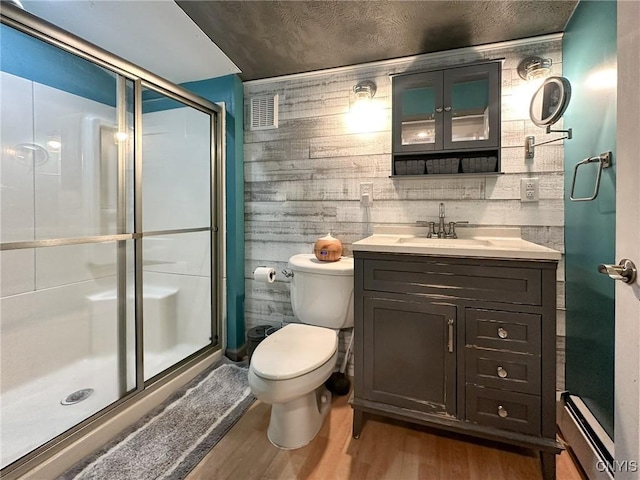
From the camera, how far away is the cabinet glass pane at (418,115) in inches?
67.6

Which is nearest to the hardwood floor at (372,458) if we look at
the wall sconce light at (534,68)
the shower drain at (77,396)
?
the shower drain at (77,396)

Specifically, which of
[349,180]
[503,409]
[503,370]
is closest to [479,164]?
[349,180]

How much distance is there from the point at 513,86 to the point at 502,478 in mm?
1876

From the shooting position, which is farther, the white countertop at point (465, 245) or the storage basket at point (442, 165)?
the storage basket at point (442, 165)

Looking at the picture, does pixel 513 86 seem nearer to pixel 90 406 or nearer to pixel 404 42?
pixel 404 42

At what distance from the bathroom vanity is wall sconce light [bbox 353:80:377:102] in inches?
39.8

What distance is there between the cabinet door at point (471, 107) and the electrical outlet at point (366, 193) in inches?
19.2

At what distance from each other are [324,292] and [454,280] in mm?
701

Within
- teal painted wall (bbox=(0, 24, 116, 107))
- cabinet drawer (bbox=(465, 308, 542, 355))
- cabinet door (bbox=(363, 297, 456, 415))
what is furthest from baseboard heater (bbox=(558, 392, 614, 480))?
teal painted wall (bbox=(0, 24, 116, 107))

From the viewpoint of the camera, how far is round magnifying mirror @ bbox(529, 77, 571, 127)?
1.35 meters

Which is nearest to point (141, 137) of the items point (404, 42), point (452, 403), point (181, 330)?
point (181, 330)

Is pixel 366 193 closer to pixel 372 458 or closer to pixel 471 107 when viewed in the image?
pixel 471 107

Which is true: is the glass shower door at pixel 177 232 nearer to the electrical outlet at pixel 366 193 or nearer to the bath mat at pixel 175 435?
the bath mat at pixel 175 435

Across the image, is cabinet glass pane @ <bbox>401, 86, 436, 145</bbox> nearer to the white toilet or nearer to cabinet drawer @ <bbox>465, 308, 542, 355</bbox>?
the white toilet
